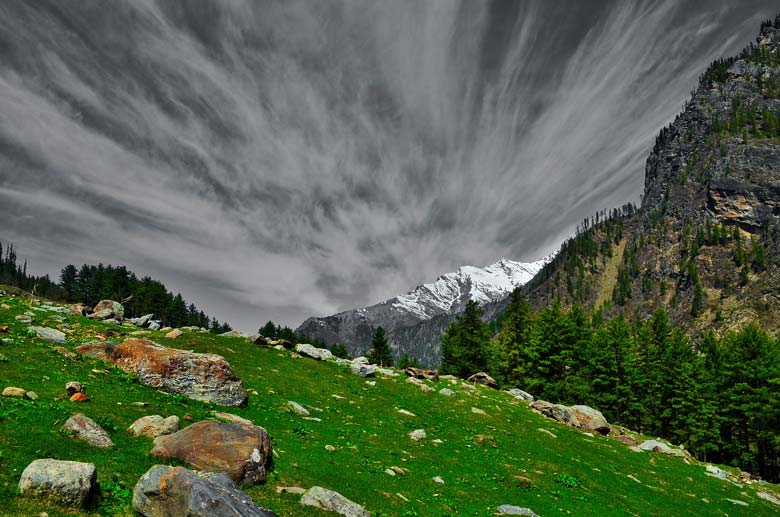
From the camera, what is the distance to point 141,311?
452 ft

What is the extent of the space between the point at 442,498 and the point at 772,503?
1425 inches

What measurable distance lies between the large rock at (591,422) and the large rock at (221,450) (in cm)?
4089

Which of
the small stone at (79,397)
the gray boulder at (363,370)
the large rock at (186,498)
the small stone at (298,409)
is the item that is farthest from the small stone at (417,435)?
the small stone at (79,397)

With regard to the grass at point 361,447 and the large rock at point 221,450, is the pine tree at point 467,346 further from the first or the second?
the large rock at point 221,450

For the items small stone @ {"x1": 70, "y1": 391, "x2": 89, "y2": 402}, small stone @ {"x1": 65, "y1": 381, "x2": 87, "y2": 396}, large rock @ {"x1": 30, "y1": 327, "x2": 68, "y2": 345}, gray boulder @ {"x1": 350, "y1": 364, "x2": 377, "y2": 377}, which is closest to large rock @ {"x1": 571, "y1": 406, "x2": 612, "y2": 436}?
gray boulder @ {"x1": 350, "y1": 364, "x2": 377, "y2": 377}

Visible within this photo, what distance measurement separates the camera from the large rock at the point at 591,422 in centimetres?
4259

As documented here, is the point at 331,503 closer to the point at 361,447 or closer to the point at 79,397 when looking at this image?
the point at 361,447

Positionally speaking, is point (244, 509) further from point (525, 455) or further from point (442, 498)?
point (525, 455)

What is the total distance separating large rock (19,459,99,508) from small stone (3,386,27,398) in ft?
24.0

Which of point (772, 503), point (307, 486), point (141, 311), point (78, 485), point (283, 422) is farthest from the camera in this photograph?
point (141, 311)

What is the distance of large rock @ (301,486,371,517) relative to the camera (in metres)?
11.4

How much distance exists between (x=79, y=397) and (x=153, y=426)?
157 inches

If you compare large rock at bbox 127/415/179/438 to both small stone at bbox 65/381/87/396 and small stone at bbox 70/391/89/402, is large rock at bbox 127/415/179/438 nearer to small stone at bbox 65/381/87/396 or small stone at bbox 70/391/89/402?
small stone at bbox 70/391/89/402

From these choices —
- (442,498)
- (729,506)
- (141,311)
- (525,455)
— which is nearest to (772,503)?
(729,506)
